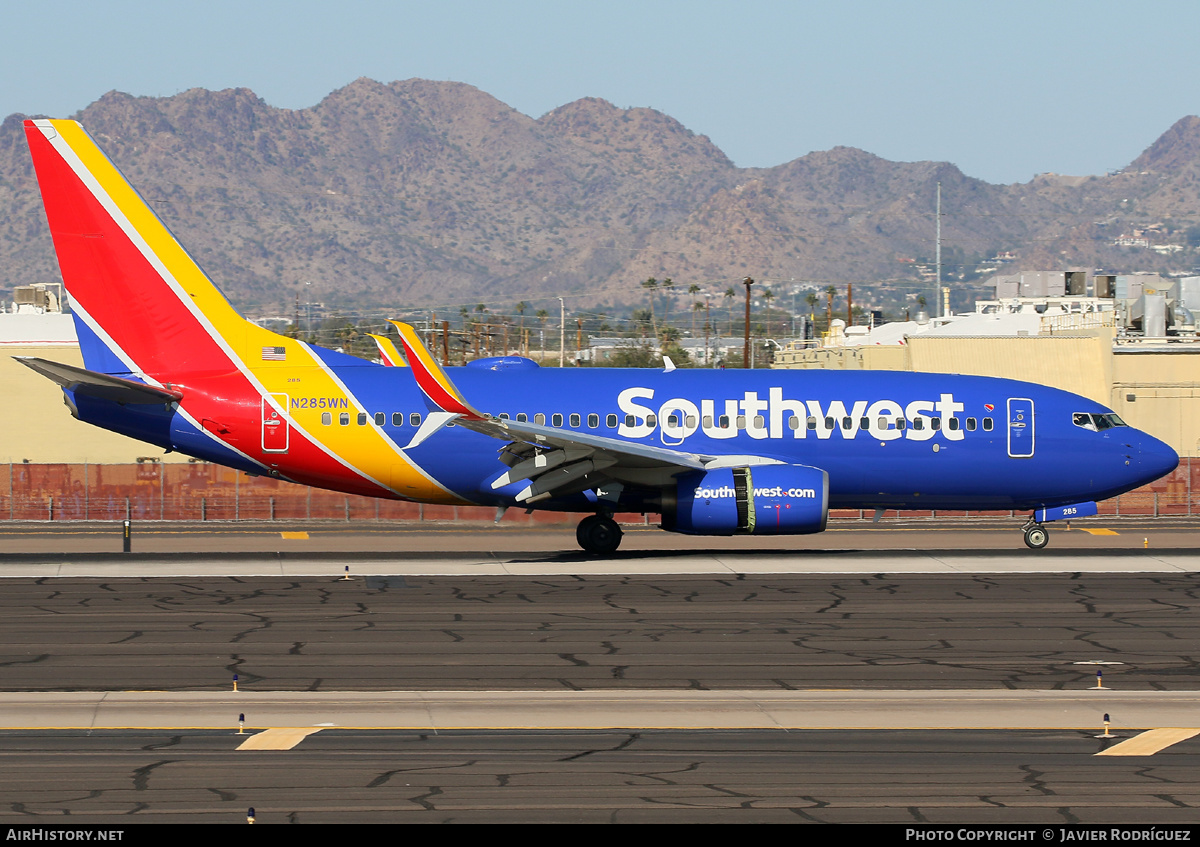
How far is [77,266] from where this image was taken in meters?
30.9

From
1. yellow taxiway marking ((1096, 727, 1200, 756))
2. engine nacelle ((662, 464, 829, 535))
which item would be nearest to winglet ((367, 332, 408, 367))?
engine nacelle ((662, 464, 829, 535))

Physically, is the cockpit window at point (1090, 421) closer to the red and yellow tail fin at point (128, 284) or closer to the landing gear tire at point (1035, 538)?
the landing gear tire at point (1035, 538)

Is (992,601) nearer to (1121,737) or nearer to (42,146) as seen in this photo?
(1121,737)

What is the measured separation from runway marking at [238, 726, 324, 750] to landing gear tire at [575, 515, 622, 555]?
16117mm

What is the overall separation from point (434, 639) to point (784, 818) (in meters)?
9.65

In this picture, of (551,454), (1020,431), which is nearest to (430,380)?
(551,454)

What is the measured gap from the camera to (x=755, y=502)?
2895 centimetres

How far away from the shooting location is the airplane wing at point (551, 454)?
2802 centimetres

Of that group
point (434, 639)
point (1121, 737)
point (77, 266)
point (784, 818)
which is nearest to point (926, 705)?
point (1121, 737)

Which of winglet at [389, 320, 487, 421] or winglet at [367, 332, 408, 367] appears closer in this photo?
winglet at [389, 320, 487, 421]

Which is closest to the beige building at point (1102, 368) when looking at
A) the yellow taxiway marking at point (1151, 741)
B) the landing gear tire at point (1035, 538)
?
the landing gear tire at point (1035, 538)

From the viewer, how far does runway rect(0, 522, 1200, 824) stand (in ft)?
42.1

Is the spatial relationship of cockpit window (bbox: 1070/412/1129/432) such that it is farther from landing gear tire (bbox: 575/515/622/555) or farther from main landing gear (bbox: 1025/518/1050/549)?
landing gear tire (bbox: 575/515/622/555)

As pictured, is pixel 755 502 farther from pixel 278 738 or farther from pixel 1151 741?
pixel 278 738
